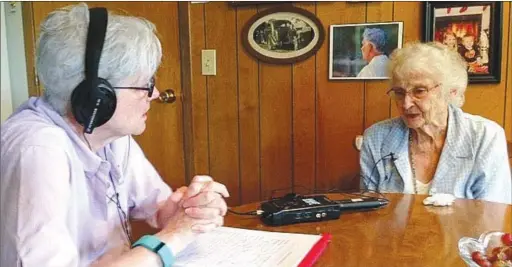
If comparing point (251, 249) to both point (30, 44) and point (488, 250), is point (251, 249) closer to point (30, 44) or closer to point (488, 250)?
point (488, 250)

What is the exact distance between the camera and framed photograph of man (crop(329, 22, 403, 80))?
200cm

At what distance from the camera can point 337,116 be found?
2.12 metres

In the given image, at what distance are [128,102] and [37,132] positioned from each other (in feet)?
0.68

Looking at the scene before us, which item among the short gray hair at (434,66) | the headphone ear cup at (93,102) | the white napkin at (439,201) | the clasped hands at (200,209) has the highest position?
the short gray hair at (434,66)

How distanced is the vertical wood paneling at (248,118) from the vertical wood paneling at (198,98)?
0.18m

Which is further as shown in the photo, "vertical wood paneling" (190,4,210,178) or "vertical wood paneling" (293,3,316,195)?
"vertical wood paneling" (190,4,210,178)

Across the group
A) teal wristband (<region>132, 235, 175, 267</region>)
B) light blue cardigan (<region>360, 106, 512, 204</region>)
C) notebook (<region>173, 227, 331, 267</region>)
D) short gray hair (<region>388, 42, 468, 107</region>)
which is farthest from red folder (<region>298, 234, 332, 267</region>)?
short gray hair (<region>388, 42, 468, 107</region>)

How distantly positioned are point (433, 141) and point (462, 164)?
0.44 feet

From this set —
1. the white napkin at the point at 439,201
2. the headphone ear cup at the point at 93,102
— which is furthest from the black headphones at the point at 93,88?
the white napkin at the point at 439,201

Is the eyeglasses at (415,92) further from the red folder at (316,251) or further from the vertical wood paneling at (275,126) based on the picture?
the red folder at (316,251)

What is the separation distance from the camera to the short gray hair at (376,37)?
2.01 metres

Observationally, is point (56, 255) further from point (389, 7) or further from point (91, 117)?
point (389, 7)

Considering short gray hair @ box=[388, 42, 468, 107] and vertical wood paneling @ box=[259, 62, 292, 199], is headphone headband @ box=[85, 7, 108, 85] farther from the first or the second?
vertical wood paneling @ box=[259, 62, 292, 199]

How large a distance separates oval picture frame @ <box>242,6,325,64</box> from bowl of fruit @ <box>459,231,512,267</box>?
126 cm
